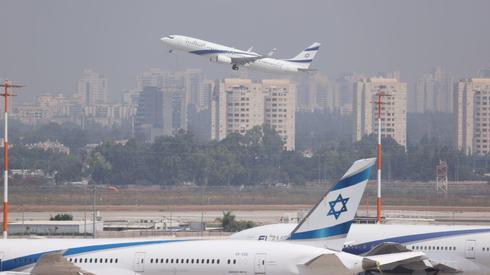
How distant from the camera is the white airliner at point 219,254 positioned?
3982 cm

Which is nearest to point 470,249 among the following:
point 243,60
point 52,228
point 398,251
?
point 398,251

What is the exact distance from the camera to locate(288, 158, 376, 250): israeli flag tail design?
140 feet

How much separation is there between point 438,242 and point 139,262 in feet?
49.5

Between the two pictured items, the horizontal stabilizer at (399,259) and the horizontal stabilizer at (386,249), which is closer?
the horizontal stabilizer at (399,259)

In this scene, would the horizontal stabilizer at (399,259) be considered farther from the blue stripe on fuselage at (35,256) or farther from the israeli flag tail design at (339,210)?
the blue stripe on fuselage at (35,256)

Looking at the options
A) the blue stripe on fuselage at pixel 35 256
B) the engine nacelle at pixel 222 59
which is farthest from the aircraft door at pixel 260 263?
the engine nacelle at pixel 222 59

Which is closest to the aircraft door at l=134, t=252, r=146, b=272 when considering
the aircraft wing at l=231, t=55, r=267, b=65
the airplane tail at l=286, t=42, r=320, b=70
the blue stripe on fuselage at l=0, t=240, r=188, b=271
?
the blue stripe on fuselage at l=0, t=240, r=188, b=271

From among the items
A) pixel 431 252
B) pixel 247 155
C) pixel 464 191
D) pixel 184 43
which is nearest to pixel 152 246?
pixel 431 252

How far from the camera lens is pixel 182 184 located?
15625cm

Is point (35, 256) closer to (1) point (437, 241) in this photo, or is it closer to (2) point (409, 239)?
(2) point (409, 239)

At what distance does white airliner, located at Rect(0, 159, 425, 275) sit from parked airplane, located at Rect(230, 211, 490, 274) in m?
7.58

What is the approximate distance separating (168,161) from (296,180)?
1522 cm

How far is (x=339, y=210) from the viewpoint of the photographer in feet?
140

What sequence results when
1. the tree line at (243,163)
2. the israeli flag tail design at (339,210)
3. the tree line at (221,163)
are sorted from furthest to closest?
the tree line at (243,163)
the tree line at (221,163)
the israeli flag tail design at (339,210)
